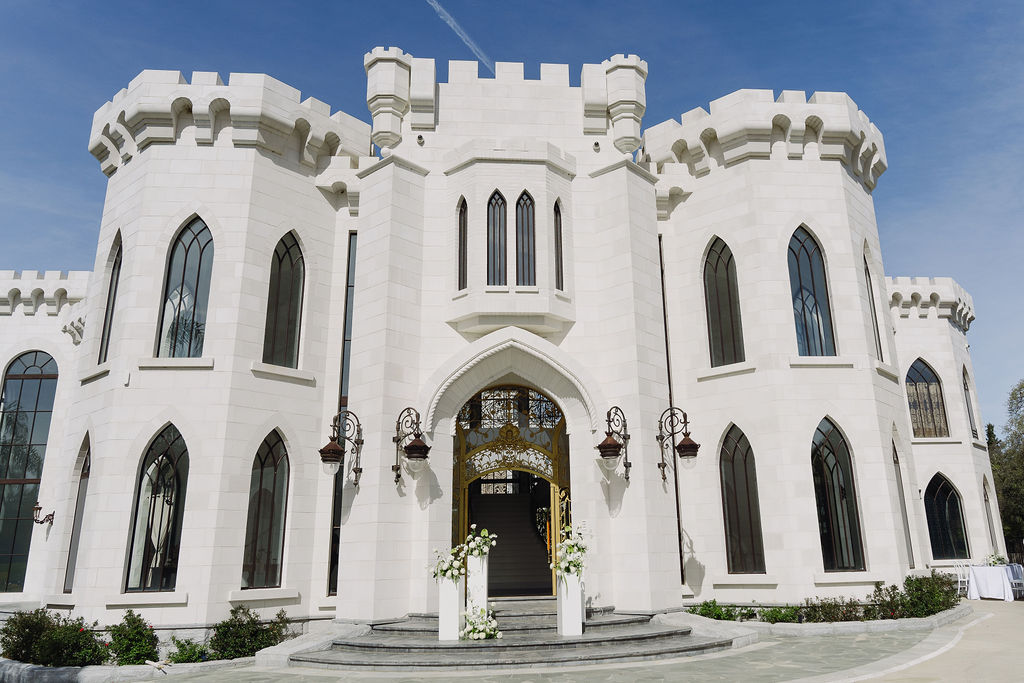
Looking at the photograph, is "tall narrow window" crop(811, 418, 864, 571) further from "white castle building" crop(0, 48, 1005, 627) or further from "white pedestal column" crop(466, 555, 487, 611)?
"white pedestal column" crop(466, 555, 487, 611)

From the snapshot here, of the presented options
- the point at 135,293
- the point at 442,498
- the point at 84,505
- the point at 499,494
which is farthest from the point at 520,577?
the point at 135,293

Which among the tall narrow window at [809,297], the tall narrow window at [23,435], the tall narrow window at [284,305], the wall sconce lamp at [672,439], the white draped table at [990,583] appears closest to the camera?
the wall sconce lamp at [672,439]

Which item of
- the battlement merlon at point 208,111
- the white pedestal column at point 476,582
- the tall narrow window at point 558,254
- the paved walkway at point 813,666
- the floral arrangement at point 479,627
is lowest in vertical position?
the paved walkway at point 813,666

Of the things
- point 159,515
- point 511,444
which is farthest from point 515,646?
point 159,515

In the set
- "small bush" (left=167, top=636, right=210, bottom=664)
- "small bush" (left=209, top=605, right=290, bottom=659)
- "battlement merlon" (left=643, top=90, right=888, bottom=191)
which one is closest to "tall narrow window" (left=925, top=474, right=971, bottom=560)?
"battlement merlon" (left=643, top=90, right=888, bottom=191)

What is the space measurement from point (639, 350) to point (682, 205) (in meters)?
5.14

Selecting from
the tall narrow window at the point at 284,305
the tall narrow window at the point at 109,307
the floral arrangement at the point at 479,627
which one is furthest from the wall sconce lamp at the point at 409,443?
the tall narrow window at the point at 109,307

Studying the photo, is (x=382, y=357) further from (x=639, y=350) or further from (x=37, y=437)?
(x=37, y=437)

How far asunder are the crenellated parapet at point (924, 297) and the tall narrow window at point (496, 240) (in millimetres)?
17406

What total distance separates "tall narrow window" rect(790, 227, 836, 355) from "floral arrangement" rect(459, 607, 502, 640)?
372 inches

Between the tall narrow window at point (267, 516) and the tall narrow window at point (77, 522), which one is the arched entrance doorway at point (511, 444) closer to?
the tall narrow window at point (267, 516)

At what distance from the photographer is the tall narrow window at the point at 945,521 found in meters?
24.2

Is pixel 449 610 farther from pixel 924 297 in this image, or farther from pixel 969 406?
pixel 969 406

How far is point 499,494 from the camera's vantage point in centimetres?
2175
